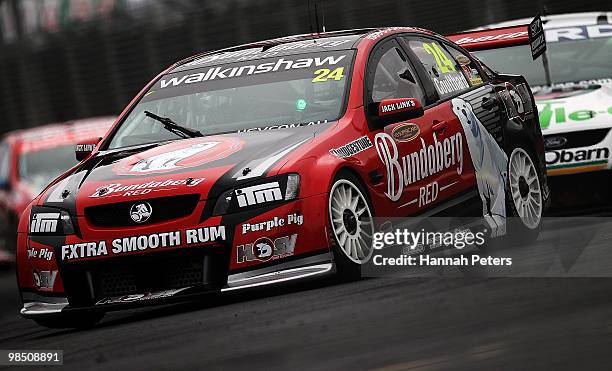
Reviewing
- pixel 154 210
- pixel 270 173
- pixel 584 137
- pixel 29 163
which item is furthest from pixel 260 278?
pixel 29 163

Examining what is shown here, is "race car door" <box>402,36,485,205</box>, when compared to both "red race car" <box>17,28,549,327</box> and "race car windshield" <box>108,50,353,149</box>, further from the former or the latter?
"race car windshield" <box>108,50,353,149</box>

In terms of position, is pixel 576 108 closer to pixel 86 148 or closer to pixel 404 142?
pixel 404 142

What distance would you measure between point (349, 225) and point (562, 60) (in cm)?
486

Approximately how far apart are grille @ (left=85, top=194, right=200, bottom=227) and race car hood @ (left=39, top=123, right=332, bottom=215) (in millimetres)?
29

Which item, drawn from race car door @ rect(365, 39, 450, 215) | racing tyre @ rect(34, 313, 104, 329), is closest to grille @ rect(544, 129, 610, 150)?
race car door @ rect(365, 39, 450, 215)

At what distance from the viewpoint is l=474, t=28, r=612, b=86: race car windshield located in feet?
39.5

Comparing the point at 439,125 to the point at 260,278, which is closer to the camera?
the point at 260,278

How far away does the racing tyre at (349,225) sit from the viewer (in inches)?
304

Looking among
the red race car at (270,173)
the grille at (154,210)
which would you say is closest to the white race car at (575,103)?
the red race car at (270,173)

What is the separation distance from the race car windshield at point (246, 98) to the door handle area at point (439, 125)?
1.94ft

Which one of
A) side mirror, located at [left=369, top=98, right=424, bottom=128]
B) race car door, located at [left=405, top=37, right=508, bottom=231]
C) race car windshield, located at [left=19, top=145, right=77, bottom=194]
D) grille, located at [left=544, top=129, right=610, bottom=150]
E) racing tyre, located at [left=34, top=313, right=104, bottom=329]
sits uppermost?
side mirror, located at [left=369, top=98, right=424, bottom=128]

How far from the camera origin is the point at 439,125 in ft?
29.3

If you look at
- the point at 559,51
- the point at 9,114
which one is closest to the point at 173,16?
the point at 9,114

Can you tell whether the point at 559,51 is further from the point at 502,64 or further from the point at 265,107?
the point at 265,107
